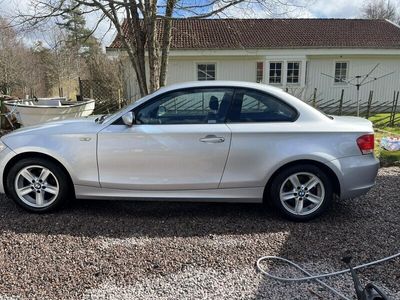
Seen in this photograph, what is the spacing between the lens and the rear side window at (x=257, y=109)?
393 centimetres

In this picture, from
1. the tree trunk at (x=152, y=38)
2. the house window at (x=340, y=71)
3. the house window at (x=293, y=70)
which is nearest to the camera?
the tree trunk at (x=152, y=38)

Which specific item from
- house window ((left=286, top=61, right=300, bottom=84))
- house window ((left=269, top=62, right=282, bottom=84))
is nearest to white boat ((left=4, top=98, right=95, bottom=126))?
house window ((left=269, top=62, right=282, bottom=84))

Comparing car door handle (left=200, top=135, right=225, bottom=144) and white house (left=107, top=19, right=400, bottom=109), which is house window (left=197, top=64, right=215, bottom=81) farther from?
car door handle (left=200, top=135, right=225, bottom=144)

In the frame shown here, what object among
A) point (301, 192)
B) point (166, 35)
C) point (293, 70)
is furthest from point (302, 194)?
point (293, 70)

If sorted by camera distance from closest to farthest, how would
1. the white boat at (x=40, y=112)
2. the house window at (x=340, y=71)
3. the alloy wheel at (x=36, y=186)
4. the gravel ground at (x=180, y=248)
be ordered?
the gravel ground at (x=180, y=248), the alloy wheel at (x=36, y=186), the white boat at (x=40, y=112), the house window at (x=340, y=71)

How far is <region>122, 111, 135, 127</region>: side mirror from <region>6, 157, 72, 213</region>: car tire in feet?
3.22

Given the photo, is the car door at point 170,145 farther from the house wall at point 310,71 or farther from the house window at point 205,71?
the house window at point 205,71

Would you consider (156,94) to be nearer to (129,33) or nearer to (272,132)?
(272,132)

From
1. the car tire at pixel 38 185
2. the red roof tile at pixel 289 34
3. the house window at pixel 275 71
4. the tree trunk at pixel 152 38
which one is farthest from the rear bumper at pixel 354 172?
the house window at pixel 275 71

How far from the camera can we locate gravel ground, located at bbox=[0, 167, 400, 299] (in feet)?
9.02

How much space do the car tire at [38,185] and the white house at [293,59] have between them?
12.8m

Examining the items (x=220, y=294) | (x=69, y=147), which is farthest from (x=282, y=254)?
(x=69, y=147)

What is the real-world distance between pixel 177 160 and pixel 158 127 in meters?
0.43

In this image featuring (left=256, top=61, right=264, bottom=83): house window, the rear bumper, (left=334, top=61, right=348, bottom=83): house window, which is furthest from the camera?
(left=334, top=61, right=348, bottom=83): house window
